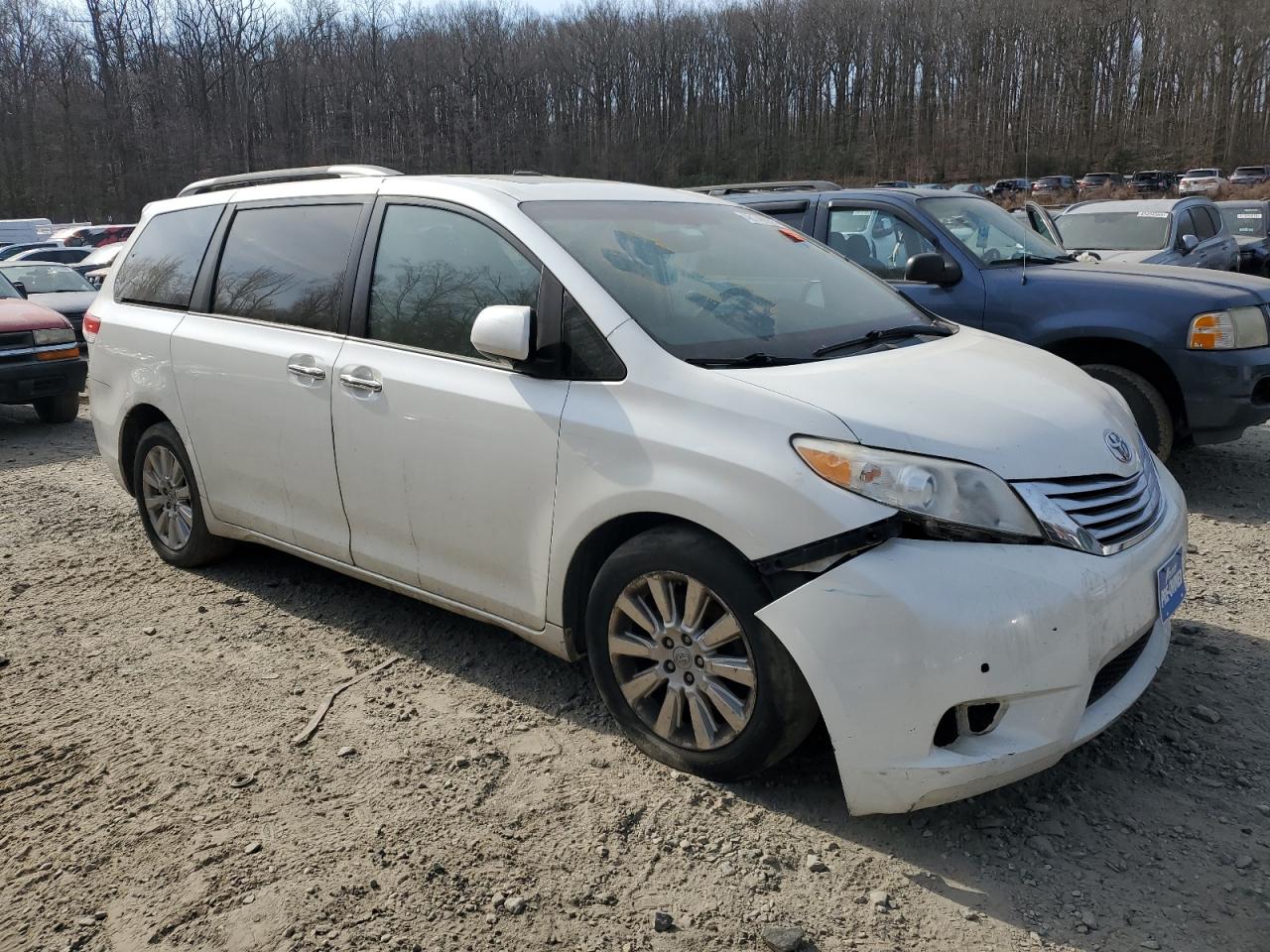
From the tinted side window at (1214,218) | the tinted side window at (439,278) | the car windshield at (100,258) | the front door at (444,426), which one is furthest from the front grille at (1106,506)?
the car windshield at (100,258)

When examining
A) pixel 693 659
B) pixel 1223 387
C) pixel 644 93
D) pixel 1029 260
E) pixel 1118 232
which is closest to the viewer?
pixel 693 659

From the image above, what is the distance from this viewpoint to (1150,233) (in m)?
10.5

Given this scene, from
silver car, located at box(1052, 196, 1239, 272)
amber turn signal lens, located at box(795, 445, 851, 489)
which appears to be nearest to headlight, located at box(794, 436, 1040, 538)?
amber turn signal lens, located at box(795, 445, 851, 489)

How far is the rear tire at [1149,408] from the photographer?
19.6ft

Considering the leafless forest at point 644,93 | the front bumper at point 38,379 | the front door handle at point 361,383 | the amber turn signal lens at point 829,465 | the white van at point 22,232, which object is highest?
the leafless forest at point 644,93

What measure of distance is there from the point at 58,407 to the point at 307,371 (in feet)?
23.4

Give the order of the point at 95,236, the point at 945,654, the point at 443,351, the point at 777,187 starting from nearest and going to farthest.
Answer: the point at 945,654 → the point at 443,351 → the point at 777,187 → the point at 95,236

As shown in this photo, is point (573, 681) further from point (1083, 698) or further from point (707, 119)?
point (707, 119)

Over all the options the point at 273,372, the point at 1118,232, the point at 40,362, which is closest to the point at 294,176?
the point at 273,372

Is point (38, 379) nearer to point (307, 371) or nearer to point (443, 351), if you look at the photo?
point (307, 371)

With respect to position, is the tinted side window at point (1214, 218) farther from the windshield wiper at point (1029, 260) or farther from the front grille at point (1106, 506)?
the front grille at point (1106, 506)

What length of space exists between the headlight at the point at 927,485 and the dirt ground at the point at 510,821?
895 mm

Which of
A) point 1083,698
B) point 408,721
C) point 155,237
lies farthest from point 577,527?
point 155,237

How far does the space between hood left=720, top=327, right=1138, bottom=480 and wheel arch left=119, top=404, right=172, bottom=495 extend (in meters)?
3.27
